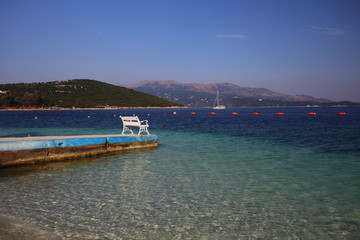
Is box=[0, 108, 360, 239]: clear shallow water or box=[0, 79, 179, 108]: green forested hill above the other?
box=[0, 79, 179, 108]: green forested hill

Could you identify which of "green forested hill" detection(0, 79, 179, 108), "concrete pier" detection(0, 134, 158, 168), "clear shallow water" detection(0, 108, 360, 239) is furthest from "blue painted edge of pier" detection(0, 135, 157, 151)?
"green forested hill" detection(0, 79, 179, 108)

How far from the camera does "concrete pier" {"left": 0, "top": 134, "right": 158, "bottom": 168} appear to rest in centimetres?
1267

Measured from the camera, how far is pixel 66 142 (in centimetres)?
1491

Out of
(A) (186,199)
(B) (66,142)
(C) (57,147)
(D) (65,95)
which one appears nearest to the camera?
(A) (186,199)

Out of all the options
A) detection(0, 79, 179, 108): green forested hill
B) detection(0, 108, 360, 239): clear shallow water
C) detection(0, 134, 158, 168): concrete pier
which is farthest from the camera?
detection(0, 79, 179, 108): green forested hill

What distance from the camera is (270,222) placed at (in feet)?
21.7

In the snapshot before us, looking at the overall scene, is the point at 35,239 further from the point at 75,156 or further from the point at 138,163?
the point at 75,156

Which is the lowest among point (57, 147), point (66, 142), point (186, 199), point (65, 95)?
point (186, 199)

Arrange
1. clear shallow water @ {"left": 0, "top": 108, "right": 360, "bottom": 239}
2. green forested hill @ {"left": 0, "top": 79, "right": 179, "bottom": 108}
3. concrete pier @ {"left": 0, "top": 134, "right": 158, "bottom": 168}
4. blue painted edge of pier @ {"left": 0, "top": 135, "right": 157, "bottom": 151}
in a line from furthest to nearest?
green forested hill @ {"left": 0, "top": 79, "right": 179, "bottom": 108}, blue painted edge of pier @ {"left": 0, "top": 135, "right": 157, "bottom": 151}, concrete pier @ {"left": 0, "top": 134, "right": 158, "bottom": 168}, clear shallow water @ {"left": 0, "top": 108, "right": 360, "bottom": 239}

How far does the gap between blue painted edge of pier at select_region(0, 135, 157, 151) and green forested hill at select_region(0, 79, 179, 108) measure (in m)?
140

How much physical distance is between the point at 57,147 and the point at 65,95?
169170 millimetres

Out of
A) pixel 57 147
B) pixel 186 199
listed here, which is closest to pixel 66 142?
pixel 57 147

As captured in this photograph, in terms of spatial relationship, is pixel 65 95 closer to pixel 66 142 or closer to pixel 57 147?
pixel 66 142

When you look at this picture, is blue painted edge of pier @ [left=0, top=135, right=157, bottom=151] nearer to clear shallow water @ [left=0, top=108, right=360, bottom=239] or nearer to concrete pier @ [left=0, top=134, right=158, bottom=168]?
concrete pier @ [left=0, top=134, right=158, bottom=168]
